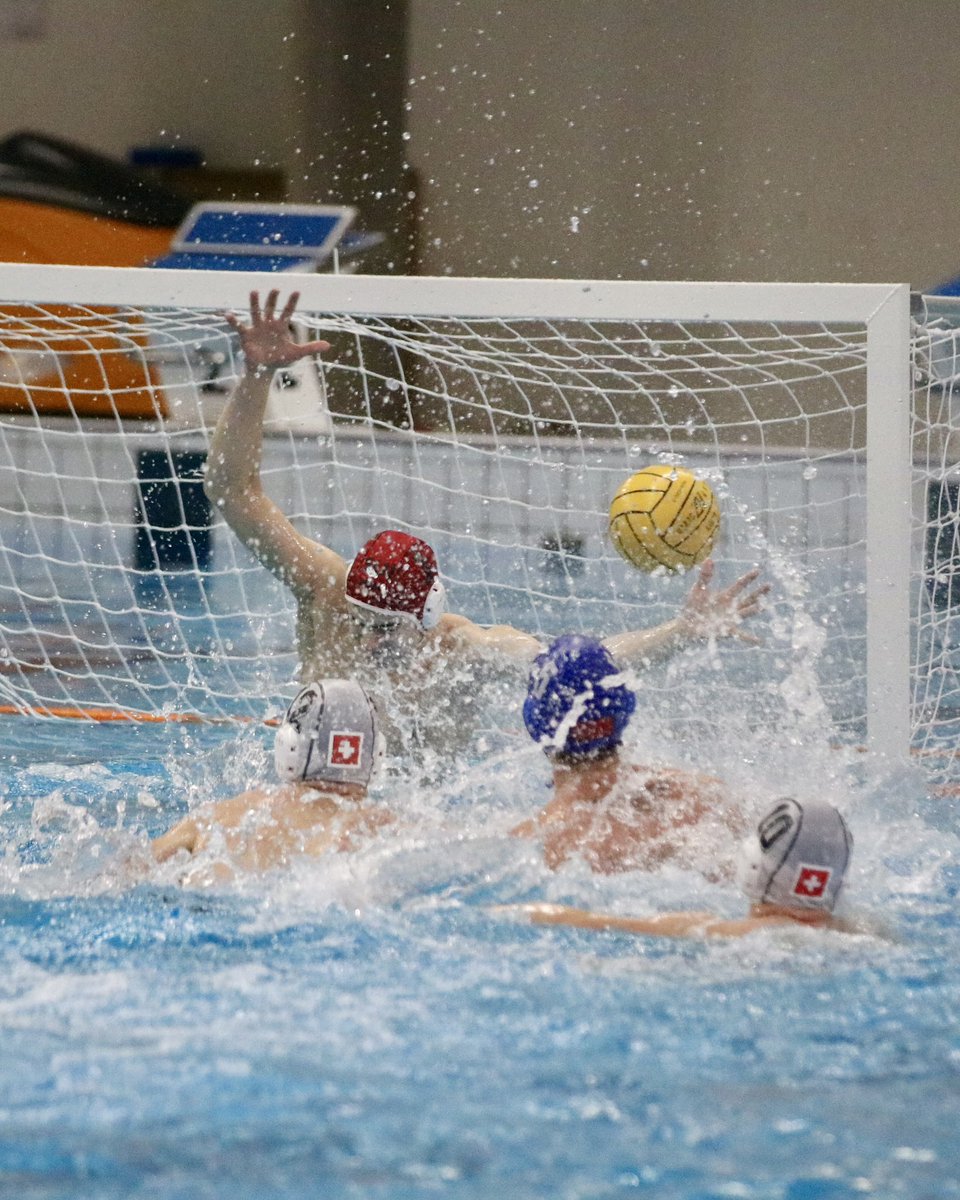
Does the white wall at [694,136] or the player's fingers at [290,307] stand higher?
the white wall at [694,136]

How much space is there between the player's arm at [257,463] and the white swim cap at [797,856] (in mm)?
1679

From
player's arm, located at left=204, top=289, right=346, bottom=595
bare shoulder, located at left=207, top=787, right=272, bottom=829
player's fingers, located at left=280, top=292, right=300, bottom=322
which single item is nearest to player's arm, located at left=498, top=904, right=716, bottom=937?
bare shoulder, located at left=207, top=787, right=272, bottom=829

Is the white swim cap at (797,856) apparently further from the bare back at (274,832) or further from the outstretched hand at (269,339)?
the outstretched hand at (269,339)

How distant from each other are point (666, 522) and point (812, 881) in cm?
168

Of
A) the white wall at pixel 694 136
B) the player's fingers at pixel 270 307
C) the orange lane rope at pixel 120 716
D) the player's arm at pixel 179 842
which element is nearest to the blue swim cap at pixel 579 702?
the player's arm at pixel 179 842

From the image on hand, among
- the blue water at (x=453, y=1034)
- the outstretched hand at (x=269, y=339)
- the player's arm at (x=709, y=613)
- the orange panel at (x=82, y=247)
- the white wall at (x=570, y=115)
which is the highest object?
the white wall at (x=570, y=115)

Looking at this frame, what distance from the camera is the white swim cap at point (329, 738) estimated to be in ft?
10.9

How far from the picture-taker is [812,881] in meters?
2.78

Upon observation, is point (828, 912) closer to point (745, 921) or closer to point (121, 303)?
point (745, 921)

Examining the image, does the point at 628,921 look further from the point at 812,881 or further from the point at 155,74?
the point at 155,74

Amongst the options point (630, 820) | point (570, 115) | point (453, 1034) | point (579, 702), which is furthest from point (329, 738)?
point (570, 115)

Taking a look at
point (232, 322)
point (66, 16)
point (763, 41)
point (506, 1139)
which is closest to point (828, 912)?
point (506, 1139)

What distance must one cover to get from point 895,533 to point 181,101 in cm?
1079

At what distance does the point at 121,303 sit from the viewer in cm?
429
